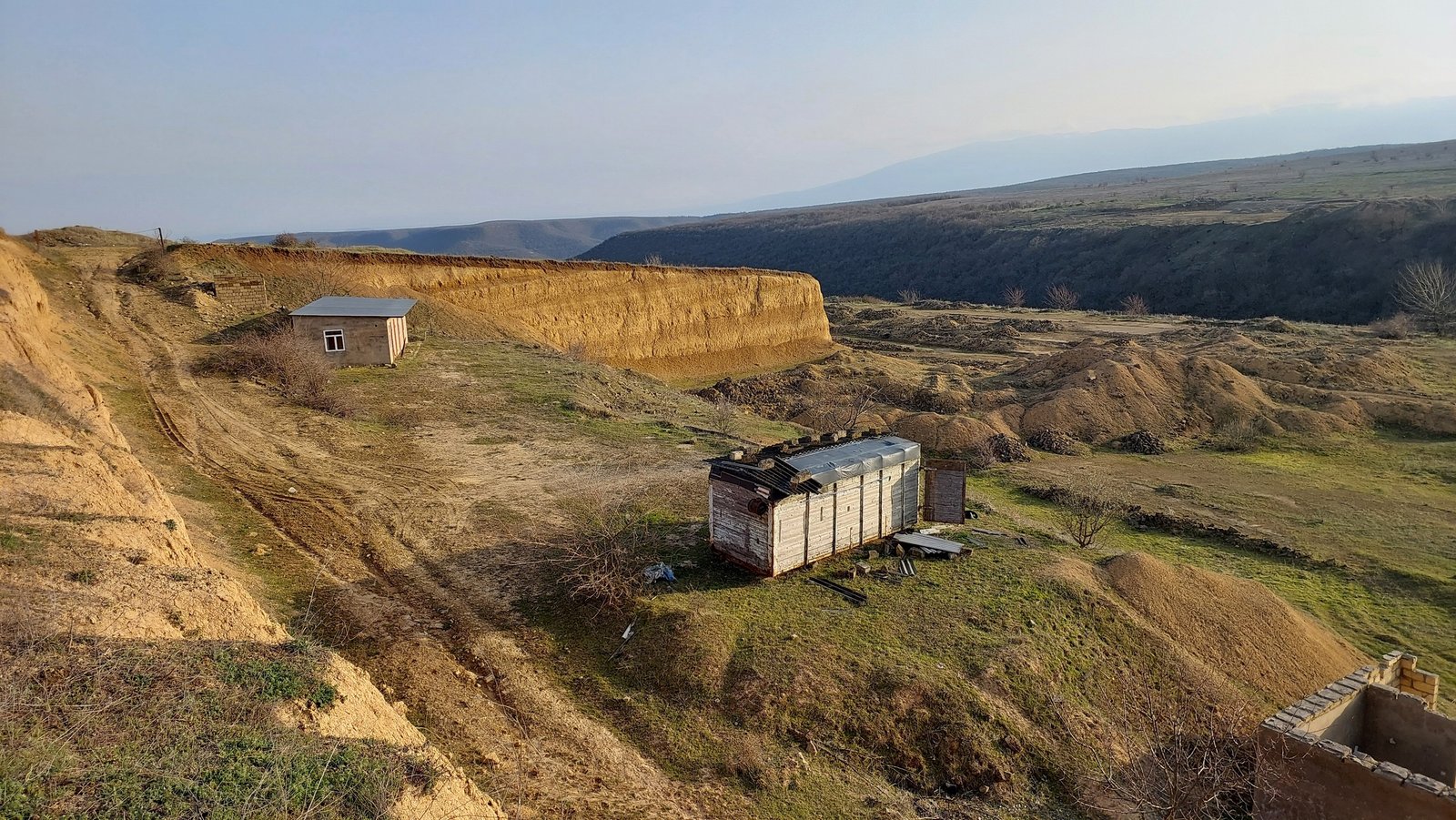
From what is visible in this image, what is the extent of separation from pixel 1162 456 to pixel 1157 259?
60.0 m

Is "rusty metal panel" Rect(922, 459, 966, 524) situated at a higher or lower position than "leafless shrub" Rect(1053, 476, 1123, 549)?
higher

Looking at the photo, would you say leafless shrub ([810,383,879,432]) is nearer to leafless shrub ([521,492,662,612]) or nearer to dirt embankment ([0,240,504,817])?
leafless shrub ([521,492,662,612])

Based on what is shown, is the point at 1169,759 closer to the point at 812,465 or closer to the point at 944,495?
the point at 812,465

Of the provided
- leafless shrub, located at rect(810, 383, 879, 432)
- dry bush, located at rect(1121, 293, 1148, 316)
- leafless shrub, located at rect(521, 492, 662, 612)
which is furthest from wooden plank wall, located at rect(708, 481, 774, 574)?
dry bush, located at rect(1121, 293, 1148, 316)

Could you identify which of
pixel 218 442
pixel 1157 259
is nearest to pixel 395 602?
pixel 218 442

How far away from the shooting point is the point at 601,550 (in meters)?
14.0

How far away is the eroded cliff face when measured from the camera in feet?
118

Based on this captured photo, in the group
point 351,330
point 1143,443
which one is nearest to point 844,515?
point 1143,443

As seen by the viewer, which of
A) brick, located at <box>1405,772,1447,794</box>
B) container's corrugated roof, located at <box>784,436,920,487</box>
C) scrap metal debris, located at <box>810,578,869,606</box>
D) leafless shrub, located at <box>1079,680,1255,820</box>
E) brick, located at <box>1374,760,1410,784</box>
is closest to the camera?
brick, located at <box>1405,772,1447,794</box>

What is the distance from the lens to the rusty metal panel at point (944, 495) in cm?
1752

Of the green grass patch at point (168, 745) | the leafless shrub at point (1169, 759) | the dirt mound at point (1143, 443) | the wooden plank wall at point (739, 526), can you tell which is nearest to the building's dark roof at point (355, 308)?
the wooden plank wall at point (739, 526)

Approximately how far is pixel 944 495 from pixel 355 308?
870 inches

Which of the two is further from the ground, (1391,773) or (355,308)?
(355,308)

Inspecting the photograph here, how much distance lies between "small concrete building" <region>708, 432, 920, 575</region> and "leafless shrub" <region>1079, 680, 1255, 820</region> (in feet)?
17.1
